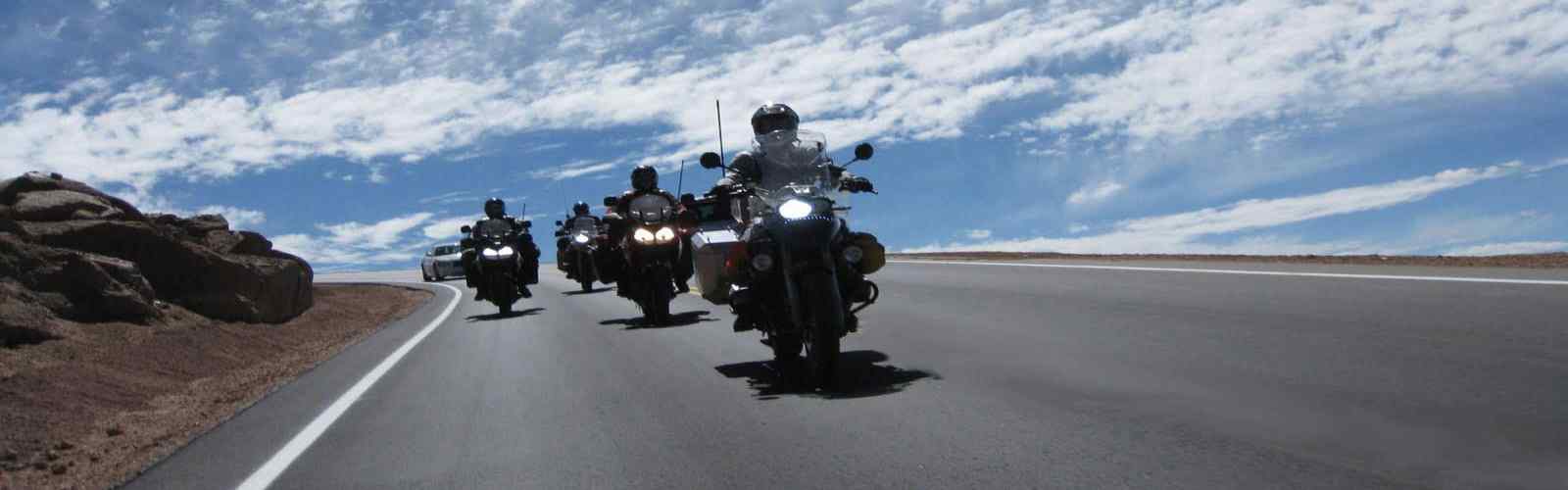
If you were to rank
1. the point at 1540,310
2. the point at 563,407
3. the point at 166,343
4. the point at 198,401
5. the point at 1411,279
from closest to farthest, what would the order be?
the point at 563,407 < the point at 1540,310 < the point at 198,401 < the point at 1411,279 < the point at 166,343

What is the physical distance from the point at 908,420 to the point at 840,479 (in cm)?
152

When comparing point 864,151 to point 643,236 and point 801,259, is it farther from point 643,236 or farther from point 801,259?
point 643,236

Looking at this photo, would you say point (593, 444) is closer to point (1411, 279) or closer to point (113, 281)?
point (1411, 279)

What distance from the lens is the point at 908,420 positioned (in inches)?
286

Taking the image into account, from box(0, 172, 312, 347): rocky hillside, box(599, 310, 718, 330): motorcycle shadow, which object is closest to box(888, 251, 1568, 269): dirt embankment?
box(599, 310, 718, 330): motorcycle shadow

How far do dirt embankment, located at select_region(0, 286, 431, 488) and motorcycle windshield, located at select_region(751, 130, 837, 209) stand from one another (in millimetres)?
4132

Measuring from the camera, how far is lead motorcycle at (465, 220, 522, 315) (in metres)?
20.8

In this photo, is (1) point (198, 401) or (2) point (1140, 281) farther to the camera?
(2) point (1140, 281)

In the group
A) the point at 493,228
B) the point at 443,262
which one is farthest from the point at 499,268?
the point at 443,262

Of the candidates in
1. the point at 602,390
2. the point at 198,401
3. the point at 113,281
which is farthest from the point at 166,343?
the point at 602,390

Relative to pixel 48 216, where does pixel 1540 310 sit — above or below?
below

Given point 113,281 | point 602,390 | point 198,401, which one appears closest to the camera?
point 602,390

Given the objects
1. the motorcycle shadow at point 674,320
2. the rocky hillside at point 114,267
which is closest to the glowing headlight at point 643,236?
the motorcycle shadow at point 674,320

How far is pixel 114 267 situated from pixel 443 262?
101 ft
